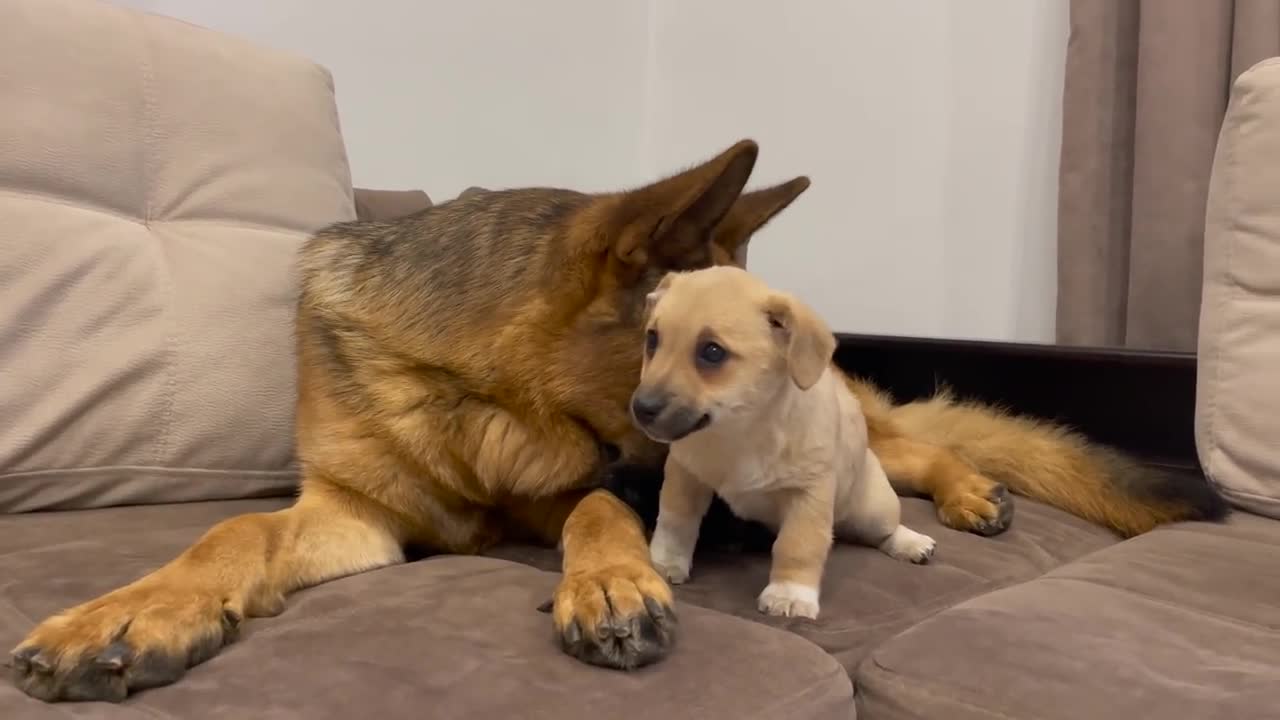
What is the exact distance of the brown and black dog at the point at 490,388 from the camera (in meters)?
1.12

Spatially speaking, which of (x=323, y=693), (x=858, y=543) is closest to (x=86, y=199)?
(x=323, y=693)

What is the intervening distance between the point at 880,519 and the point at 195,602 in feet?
2.67

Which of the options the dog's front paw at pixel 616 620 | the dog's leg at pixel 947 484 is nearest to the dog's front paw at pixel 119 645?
the dog's front paw at pixel 616 620

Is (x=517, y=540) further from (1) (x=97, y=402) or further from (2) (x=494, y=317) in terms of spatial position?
(1) (x=97, y=402)

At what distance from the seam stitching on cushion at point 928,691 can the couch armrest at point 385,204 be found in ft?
4.31

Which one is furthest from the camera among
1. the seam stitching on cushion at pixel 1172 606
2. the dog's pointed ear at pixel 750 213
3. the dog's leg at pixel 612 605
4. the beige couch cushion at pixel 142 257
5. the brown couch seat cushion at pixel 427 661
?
the dog's pointed ear at pixel 750 213

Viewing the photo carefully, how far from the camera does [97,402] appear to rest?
4.08ft

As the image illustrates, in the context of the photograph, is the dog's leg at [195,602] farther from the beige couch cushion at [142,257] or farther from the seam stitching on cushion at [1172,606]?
the seam stitching on cushion at [1172,606]

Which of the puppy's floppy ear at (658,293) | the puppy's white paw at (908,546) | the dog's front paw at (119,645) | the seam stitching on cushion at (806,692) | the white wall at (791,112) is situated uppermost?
the white wall at (791,112)

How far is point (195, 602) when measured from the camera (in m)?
0.85

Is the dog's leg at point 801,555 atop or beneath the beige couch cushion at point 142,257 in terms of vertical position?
beneath

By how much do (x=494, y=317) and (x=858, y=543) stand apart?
580mm

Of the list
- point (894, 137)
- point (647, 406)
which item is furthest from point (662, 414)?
point (894, 137)

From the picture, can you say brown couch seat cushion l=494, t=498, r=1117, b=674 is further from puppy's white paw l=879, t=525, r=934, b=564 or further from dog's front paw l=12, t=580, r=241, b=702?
dog's front paw l=12, t=580, r=241, b=702
